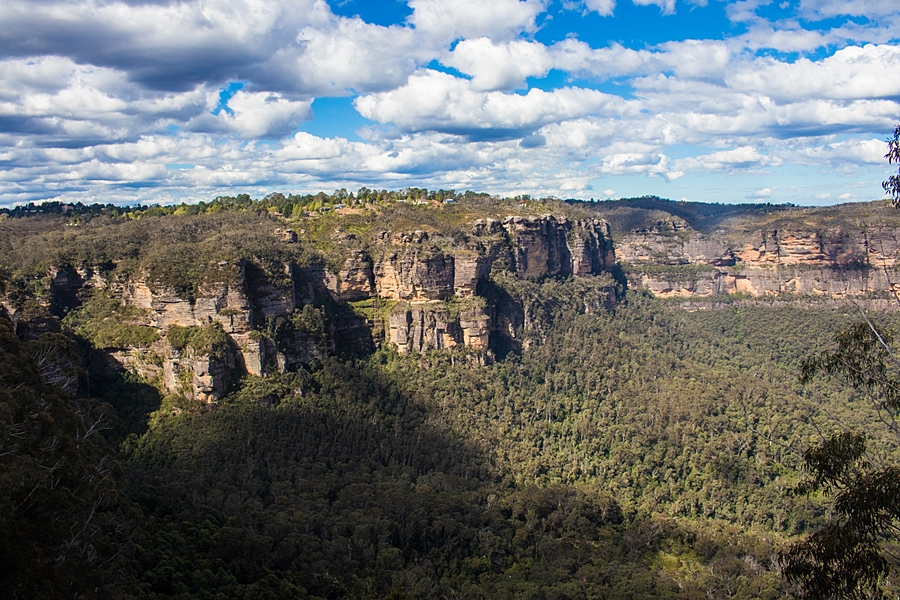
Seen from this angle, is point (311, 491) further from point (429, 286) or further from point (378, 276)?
point (378, 276)

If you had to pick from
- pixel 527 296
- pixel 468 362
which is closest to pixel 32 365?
pixel 468 362

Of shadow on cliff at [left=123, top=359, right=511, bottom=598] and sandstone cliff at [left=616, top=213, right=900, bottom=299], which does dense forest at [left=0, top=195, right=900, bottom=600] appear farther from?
sandstone cliff at [left=616, top=213, right=900, bottom=299]

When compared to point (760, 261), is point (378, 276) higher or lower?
higher

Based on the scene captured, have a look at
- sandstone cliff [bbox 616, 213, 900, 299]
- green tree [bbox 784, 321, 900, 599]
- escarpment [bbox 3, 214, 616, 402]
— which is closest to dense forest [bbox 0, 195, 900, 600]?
escarpment [bbox 3, 214, 616, 402]

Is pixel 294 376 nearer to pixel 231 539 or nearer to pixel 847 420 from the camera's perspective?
pixel 231 539

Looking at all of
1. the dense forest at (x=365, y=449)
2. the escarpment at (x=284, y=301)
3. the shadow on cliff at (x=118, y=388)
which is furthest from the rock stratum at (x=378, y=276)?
the shadow on cliff at (x=118, y=388)

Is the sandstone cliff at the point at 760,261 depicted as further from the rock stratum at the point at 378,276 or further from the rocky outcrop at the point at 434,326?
the rocky outcrop at the point at 434,326

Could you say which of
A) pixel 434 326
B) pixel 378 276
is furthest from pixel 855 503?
pixel 378 276
